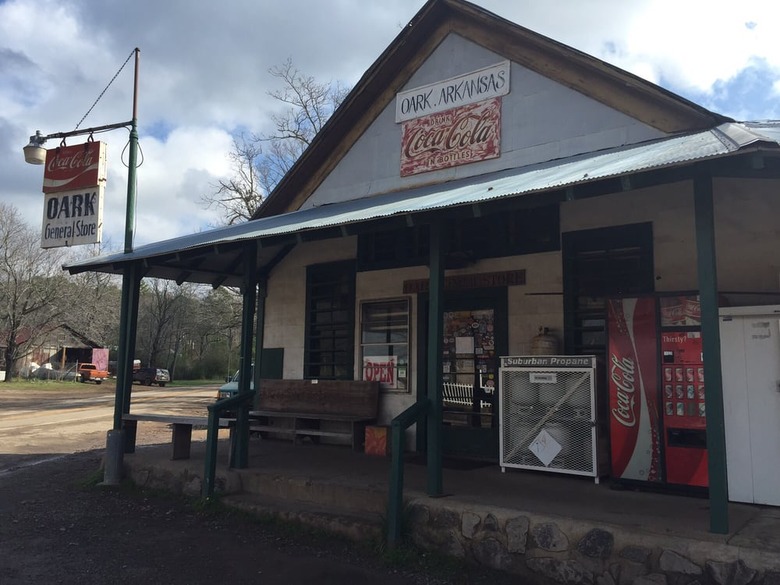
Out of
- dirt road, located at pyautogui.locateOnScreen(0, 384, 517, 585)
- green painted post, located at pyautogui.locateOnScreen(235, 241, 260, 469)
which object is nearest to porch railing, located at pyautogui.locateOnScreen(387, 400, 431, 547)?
dirt road, located at pyautogui.locateOnScreen(0, 384, 517, 585)

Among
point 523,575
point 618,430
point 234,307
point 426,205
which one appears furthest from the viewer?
point 234,307

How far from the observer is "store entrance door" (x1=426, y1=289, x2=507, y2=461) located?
831 cm

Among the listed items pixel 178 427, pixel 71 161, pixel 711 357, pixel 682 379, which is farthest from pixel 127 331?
pixel 711 357

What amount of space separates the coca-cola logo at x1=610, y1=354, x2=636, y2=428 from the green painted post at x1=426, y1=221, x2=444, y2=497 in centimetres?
182

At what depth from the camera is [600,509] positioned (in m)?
5.45

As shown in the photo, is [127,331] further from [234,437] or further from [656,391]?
[656,391]

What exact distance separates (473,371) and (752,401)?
11.7 ft

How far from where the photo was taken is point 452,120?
361 inches

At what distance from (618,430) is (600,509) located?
1.16 m

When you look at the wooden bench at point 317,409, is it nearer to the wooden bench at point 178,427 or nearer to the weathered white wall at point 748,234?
the wooden bench at point 178,427

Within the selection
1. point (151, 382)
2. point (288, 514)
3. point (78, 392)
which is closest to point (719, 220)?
point (288, 514)

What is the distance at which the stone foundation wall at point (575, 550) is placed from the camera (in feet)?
14.2

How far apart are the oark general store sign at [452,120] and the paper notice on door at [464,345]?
8.14ft

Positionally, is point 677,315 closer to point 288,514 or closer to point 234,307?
point 288,514
